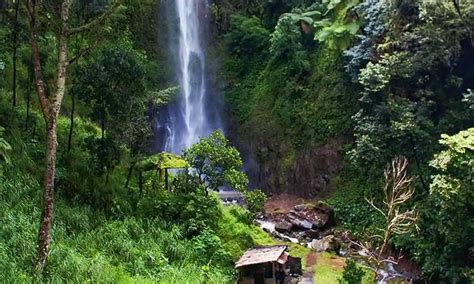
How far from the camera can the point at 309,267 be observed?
585 inches

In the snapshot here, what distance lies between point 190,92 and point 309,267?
14049 millimetres

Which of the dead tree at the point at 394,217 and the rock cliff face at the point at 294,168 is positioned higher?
the rock cliff face at the point at 294,168

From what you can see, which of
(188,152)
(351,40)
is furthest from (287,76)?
(188,152)

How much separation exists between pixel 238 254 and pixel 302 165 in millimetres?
9459

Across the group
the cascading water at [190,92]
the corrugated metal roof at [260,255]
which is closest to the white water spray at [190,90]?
the cascading water at [190,92]

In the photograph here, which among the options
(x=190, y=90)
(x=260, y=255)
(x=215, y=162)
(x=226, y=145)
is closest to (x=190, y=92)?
(x=190, y=90)

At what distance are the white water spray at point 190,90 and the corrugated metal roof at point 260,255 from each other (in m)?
12.6

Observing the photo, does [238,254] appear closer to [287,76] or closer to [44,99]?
[44,99]

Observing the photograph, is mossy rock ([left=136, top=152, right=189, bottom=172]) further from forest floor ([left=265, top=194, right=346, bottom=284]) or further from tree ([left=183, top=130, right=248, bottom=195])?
forest floor ([left=265, top=194, right=346, bottom=284])

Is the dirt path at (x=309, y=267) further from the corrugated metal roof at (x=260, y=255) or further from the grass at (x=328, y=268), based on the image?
the corrugated metal roof at (x=260, y=255)

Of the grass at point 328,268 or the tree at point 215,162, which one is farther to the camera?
the grass at point 328,268

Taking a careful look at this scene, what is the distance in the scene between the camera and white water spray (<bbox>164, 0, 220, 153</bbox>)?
25.4 metres

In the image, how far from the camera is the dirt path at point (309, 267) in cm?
1375

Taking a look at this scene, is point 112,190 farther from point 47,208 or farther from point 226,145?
point 47,208
